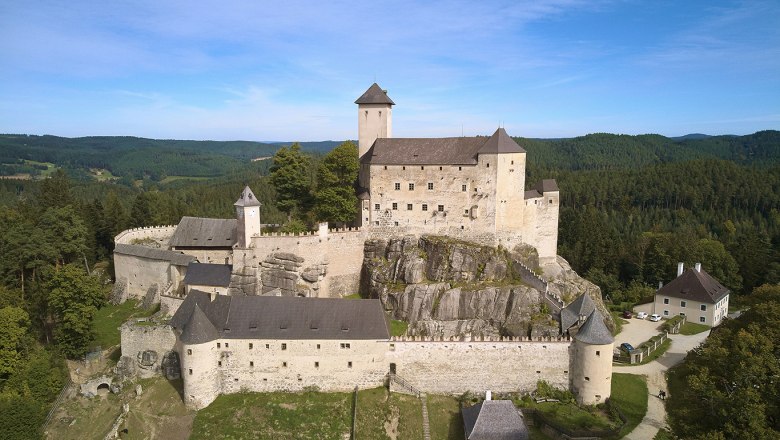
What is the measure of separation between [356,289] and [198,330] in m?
14.1

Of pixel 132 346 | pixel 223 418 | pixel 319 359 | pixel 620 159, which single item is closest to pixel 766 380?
pixel 319 359

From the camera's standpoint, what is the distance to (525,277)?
127 feet

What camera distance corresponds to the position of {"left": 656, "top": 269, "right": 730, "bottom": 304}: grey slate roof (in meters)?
46.6

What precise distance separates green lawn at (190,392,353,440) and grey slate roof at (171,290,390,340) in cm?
339

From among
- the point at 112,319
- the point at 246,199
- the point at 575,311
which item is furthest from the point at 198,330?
the point at 575,311

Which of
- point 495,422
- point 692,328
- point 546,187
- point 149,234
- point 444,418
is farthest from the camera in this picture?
point 149,234

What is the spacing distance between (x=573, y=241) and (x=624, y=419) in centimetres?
3830

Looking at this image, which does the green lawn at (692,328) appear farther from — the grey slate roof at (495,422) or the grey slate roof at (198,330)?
the grey slate roof at (198,330)

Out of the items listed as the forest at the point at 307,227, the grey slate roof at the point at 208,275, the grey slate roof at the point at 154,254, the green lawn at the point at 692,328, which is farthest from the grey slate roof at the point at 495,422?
the grey slate roof at the point at 154,254

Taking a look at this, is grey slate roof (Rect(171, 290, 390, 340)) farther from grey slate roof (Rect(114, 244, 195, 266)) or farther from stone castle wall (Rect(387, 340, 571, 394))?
grey slate roof (Rect(114, 244, 195, 266))

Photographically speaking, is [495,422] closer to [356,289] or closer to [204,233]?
[356,289]

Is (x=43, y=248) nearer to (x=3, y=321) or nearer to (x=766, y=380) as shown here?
(x=3, y=321)

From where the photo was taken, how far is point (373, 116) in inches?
1754

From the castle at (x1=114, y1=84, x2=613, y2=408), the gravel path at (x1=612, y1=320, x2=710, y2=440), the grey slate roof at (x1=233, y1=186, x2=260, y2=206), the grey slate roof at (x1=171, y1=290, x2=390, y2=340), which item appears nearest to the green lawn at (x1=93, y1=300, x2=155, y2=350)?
the castle at (x1=114, y1=84, x2=613, y2=408)
